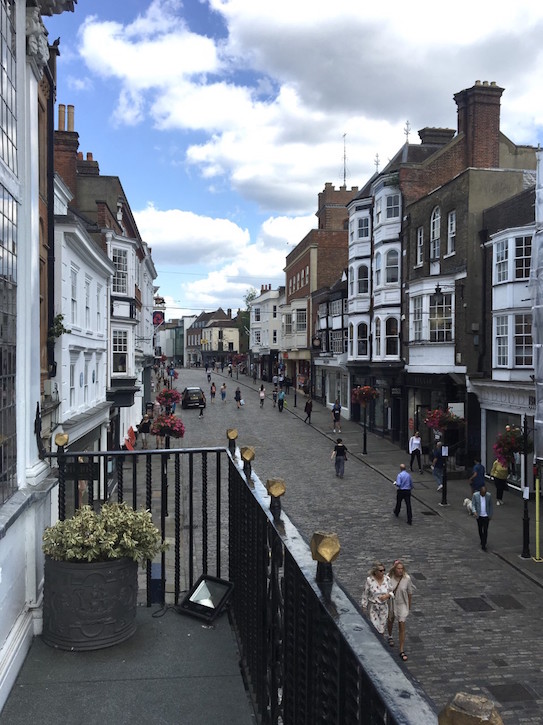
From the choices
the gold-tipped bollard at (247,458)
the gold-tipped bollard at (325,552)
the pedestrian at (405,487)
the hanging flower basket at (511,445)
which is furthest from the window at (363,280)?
the gold-tipped bollard at (325,552)

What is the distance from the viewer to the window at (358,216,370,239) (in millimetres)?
36219

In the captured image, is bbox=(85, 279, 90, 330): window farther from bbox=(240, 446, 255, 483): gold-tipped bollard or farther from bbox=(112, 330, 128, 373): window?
bbox=(240, 446, 255, 483): gold-tipped bollard

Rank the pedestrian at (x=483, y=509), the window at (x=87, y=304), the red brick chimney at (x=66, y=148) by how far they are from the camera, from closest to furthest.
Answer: the pedestrian at (x=483, y=509), the window at (x=87, y=304), the red brick chimney at (x=66, y=148)

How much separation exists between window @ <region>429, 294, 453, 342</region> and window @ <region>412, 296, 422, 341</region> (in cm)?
74

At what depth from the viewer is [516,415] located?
21.7 m

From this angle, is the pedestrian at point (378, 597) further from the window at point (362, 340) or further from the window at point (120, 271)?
the window at point (362, 340)

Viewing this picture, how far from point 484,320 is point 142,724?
22.8m

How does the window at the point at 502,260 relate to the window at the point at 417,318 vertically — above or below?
above

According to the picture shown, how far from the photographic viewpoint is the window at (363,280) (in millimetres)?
37016

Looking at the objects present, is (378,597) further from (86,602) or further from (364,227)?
(364,227)

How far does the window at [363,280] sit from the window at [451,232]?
10847 mm

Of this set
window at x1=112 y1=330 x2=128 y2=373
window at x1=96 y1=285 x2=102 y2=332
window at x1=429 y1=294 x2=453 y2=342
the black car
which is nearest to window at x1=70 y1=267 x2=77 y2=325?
window at x1=96 y1=285 x2=102 y2=332

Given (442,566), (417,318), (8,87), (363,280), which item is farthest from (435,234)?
(8,87)

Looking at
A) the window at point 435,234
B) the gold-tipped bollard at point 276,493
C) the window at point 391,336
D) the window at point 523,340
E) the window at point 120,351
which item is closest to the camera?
the gold-tipped bollard at point 276,493
